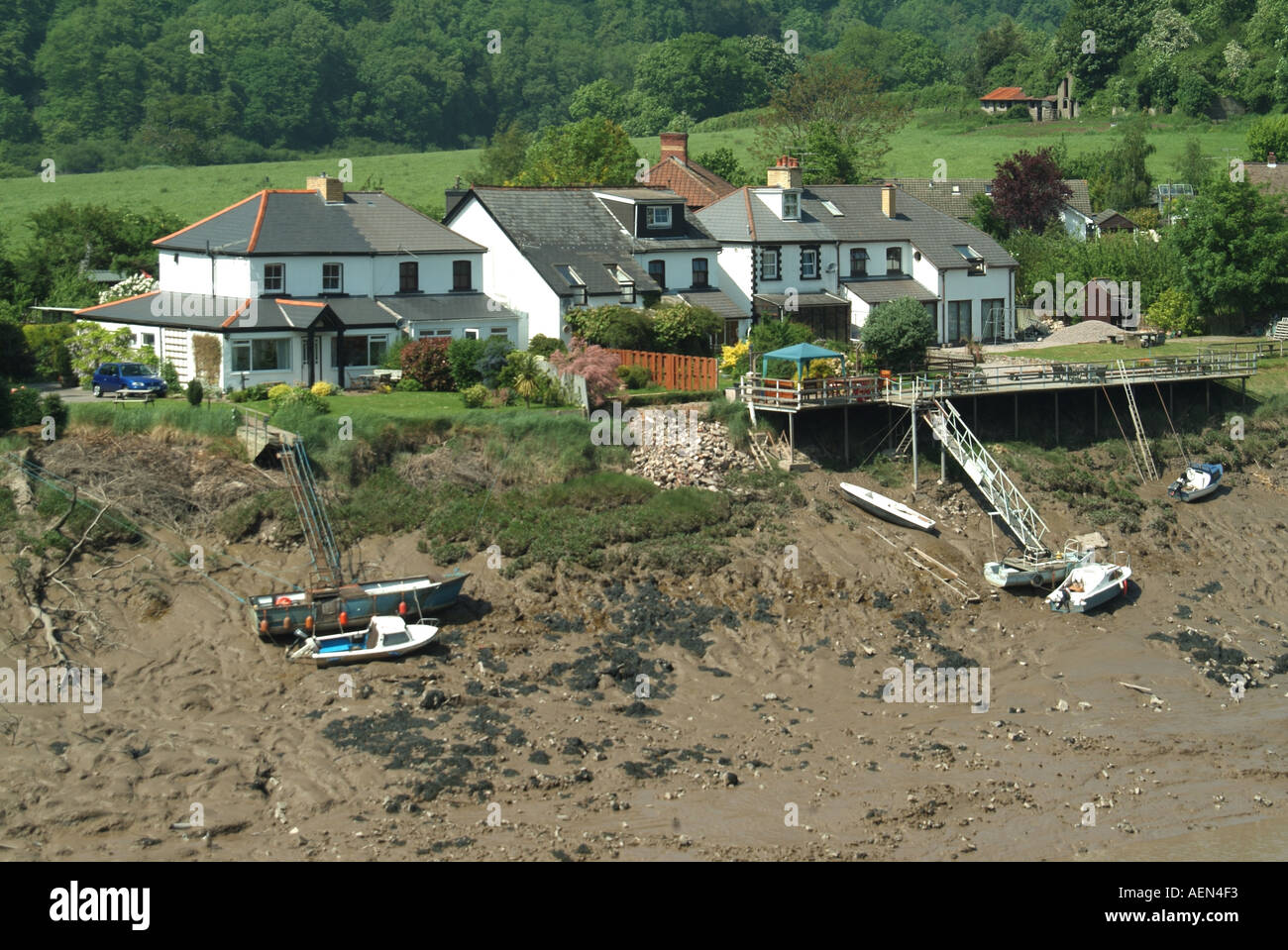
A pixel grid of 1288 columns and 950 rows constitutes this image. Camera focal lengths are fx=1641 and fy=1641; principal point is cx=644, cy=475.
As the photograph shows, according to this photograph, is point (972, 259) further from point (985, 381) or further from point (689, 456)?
point (689, 456)

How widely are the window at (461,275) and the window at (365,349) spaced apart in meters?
4.27

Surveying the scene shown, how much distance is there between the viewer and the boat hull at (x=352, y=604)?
36.1 m

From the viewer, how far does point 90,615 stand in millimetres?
36469

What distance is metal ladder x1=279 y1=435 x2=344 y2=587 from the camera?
39.0 metres

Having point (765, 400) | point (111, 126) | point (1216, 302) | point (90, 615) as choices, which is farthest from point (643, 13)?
point (90, 615)

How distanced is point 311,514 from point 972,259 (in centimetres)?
3169

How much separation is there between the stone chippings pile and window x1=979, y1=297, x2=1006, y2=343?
20.5 m

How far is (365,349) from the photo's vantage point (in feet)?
164

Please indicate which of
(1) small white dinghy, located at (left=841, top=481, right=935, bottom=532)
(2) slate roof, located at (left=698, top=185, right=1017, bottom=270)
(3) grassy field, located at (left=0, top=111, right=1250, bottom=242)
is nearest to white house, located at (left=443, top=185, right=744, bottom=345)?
(2) slate roof, located at (left=698, top=185, right=1017, bottom=270)

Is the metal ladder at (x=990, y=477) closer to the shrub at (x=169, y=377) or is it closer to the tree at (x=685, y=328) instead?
the tree at (x=685, y=328)

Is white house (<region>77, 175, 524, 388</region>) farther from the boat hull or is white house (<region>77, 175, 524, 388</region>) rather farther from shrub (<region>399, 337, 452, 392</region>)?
the boat hull

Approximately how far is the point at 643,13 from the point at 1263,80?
248ft

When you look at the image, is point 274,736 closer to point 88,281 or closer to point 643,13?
point 88,281

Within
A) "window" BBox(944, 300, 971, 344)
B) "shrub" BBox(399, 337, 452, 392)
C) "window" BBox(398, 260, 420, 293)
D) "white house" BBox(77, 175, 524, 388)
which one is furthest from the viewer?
"window" BBox(944, 300, 971, 344)
